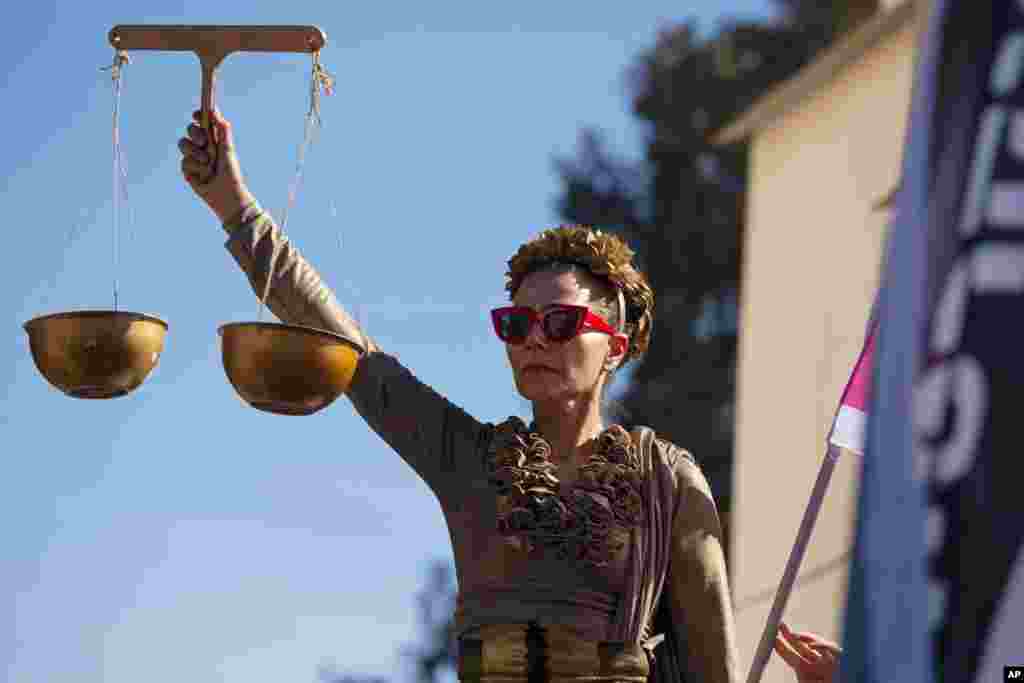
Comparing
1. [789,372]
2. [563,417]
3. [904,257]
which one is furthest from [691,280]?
[904,257]

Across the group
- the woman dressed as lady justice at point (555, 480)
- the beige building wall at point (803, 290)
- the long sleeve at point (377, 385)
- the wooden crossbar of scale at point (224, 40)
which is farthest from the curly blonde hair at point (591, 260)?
the beige building wall at point (803, 290)

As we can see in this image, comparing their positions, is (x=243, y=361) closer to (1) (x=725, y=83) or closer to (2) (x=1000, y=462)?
(2) (x=1000, y=462)

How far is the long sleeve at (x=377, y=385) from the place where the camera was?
5527 millimetres

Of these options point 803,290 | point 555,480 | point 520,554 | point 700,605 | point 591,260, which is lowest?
point 700,605

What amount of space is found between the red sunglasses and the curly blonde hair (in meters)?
0.18

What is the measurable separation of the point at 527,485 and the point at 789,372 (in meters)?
17.3

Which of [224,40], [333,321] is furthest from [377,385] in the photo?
[224,40]

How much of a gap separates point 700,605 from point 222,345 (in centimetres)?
127

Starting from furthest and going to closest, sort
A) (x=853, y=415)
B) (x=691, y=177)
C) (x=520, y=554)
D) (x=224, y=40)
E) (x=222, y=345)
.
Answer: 1. (x=691, y=177)
2. (x=853, y=415)
3. (x=224, y=40)
4. (x=520, y=554)
5. (x=222, y=345)

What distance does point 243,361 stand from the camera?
5.17 m

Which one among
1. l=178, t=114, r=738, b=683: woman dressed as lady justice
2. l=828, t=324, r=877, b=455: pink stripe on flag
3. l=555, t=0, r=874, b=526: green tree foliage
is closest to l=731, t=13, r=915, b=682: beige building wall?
l=555, t=0, r=874, b=526: green tree foliage

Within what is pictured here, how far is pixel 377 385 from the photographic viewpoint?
557 centimetres

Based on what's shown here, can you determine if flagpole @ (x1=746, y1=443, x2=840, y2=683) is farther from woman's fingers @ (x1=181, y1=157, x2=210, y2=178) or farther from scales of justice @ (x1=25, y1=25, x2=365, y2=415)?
woman's fingers @ (x1=181, y1=157, x2=210, y2=178)

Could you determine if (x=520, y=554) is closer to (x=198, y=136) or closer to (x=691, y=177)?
(x=198, y=136)
